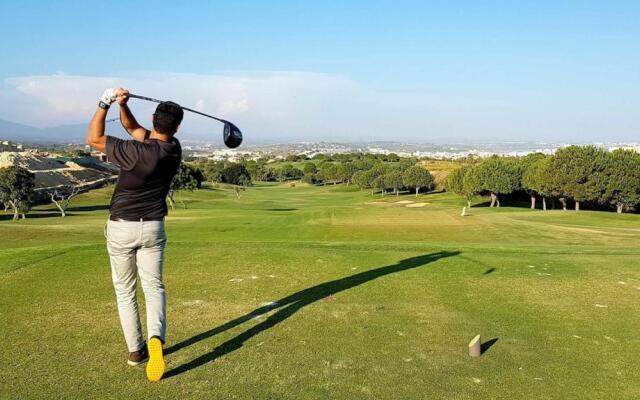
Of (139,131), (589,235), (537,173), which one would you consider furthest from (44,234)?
(537,173)

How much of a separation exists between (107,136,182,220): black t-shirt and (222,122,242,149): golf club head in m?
1.45

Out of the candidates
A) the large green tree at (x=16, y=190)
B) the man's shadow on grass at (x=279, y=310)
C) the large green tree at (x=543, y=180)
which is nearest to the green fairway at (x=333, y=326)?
the man's shadow on grass at (x=279, y=310)

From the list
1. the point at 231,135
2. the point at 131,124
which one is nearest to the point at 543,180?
the point at 231,135

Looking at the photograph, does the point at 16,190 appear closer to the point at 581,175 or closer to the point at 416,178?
the point at 581,175

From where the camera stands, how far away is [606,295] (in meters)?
10.3

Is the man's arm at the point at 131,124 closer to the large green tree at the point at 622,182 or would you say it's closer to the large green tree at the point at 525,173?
the large green tree at the point at 622,182

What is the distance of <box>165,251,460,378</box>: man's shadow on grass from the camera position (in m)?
6.46

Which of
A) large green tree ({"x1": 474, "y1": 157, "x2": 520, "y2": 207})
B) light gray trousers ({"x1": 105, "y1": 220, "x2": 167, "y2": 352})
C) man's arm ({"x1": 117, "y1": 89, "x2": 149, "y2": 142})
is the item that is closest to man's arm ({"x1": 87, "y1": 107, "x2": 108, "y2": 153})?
man's arm ({"x1": 117, "y1": 89, "x2": 149, "y2": 142})

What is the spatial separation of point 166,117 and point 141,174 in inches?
28.2

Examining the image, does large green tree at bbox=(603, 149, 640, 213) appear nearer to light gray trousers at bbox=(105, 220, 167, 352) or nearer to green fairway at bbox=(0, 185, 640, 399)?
green fairway at bbox=(0, 185, 640, 399)

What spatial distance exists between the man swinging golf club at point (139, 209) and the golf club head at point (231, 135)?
1.43 m

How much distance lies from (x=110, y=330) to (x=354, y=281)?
17.0 ft

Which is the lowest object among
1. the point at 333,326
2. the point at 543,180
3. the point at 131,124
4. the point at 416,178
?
the point at 333,326

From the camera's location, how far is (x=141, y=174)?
6090 millimetres
